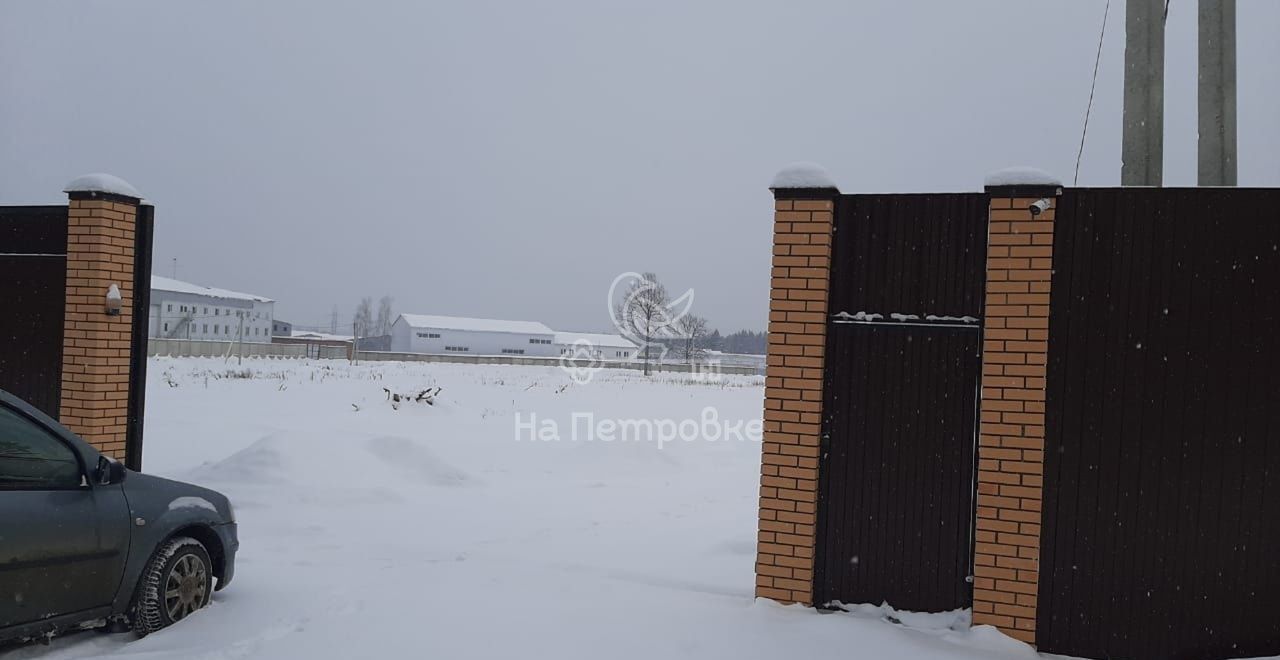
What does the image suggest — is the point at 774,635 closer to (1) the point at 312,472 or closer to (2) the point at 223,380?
(1) the point at 312,472

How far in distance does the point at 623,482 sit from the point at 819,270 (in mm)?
6601

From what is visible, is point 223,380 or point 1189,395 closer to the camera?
point 1189,395

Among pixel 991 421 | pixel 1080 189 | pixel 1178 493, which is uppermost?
pixel 1080 189

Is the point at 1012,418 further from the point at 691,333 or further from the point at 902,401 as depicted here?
the point at 691,333

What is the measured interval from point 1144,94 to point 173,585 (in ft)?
28.3

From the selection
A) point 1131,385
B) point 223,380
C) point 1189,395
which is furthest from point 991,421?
point 223,380

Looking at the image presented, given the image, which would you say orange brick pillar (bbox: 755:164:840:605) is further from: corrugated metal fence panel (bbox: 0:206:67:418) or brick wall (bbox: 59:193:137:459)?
corrugated metal fence panel (bbox: 0:206:67:418)

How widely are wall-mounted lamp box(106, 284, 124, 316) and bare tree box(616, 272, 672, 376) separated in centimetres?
5213

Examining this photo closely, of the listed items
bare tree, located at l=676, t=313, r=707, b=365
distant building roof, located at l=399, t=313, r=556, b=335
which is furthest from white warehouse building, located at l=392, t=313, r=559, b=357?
bare tree, located at l=676, t=313, r=707, b=365

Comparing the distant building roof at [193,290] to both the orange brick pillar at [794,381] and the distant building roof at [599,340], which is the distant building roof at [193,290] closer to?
the distant building roof at [599,340]

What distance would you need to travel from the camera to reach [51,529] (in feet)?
12.9

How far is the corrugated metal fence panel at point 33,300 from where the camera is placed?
661cm

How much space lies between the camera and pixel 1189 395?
15.3 feet

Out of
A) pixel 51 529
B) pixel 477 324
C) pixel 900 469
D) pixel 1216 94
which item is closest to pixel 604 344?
pixel 477 324
